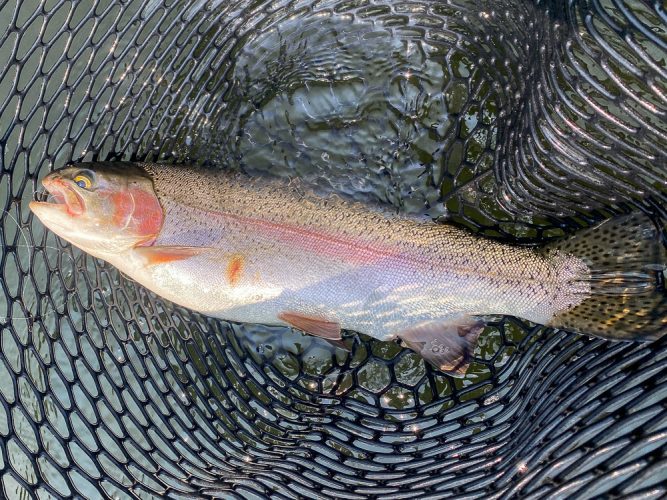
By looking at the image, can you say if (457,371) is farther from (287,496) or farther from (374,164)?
(374,164)

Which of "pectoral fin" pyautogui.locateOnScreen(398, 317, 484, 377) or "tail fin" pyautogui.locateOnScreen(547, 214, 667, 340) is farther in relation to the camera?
"pectoral fin" pyautogui.locateOnScreen(398, 317, 484, 377)

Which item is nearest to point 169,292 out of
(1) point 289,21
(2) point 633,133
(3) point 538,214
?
(1) point 289,21

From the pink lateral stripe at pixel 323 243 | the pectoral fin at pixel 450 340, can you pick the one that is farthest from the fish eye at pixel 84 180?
the pectoral fin at pixel 450 340

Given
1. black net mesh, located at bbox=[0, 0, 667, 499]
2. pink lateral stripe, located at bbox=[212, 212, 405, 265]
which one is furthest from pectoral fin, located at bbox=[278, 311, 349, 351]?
black net mesh, located at bbox=[0, 0, 667, 499]

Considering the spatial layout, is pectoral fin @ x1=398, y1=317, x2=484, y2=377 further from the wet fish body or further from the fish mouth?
the fish mouth

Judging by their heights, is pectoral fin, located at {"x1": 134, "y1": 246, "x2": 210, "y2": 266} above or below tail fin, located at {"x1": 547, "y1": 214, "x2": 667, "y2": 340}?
below
